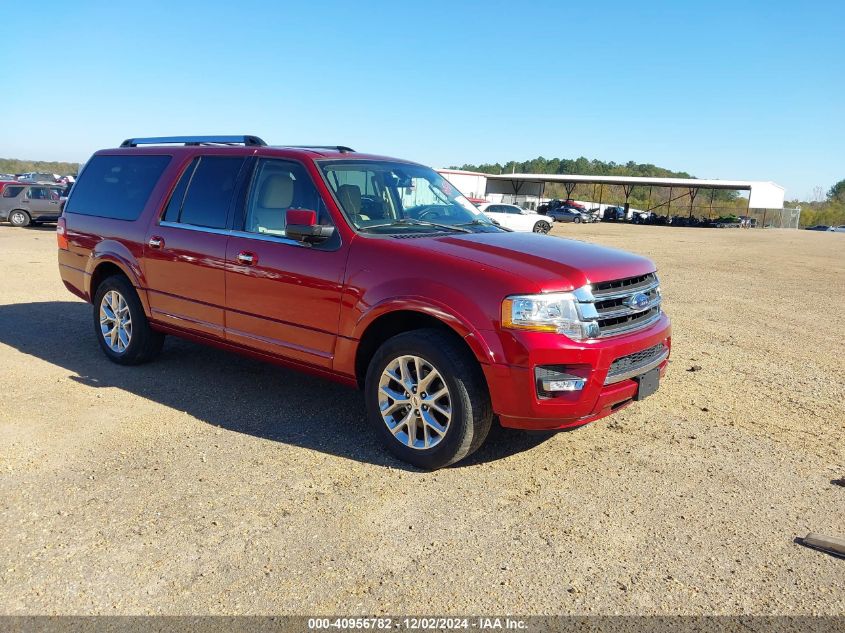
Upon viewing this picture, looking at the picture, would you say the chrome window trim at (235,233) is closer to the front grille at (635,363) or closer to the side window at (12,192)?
the front grille at (635,363)

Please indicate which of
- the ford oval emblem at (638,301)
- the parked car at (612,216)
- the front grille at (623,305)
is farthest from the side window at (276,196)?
the parked car at (612,216)

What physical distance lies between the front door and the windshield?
21 cm

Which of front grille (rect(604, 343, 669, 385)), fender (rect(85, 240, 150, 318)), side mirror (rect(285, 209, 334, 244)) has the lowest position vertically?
front grille (rect(604, 343, 669, 385))

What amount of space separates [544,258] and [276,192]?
6.74ft

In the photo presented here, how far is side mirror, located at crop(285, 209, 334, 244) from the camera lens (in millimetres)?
4363

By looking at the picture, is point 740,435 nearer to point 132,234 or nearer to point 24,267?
point 132,234

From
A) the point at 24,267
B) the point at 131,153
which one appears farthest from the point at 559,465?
the point at 24,267

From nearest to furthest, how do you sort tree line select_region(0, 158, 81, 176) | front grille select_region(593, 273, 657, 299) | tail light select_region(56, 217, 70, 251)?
1. front grille select_region(593, 273, 657, 299)
2. tail light select_region(56, 217, 70, 251)
3. tree line select_region(0, 158, 81, 176)

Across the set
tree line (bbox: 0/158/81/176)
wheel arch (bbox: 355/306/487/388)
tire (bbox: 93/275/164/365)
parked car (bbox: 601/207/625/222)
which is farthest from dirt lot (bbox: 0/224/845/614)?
tree line (bbox: 0/158/81/176)

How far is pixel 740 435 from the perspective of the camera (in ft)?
16.0

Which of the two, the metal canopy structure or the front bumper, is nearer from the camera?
the front bumper

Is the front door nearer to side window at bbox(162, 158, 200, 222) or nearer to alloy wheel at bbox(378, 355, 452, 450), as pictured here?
alloy wheel at bbox(378, 355, 452, 450)

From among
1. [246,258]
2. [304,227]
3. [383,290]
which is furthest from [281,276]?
[383,290]

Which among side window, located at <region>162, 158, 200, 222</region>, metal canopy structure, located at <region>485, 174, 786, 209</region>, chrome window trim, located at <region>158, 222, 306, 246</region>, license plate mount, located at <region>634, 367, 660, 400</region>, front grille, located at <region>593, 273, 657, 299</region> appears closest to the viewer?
front grille, located at <region>593, 273, 657, 299</region>
